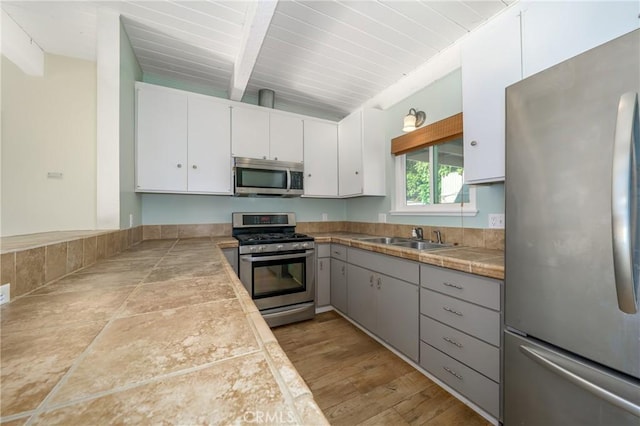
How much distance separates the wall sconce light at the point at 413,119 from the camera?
92.4 inches

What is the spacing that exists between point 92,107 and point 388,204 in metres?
2.80

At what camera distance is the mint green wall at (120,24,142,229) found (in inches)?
67.2

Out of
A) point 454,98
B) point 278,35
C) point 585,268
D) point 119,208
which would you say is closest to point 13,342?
point 119,208

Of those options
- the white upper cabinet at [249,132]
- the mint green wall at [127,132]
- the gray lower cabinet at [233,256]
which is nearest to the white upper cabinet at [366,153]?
the white upper cabinet at [249,132]

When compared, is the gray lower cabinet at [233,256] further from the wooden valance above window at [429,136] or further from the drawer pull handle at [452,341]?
the wooden valance above window at [429,136]

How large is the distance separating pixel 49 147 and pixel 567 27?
317cm

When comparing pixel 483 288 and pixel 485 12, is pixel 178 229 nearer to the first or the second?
pixel 483 288

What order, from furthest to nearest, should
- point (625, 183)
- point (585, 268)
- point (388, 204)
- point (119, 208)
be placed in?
point (388, 204) → point (119, 208) → point (585, 268) → point (625, 183)

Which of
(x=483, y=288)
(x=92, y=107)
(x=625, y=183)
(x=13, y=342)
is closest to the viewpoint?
(x=13, y=342)

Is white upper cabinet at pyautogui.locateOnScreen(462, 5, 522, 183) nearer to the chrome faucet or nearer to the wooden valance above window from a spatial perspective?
the wooden valance above window

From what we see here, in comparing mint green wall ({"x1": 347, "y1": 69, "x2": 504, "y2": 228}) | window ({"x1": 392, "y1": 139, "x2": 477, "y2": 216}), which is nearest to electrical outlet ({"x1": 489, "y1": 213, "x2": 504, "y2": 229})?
mint green wall ({"x1": 347, "y1": 69, "x2": 504, "y2": 228})

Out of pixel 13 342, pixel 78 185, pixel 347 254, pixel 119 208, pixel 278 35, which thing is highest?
pixel 278 35

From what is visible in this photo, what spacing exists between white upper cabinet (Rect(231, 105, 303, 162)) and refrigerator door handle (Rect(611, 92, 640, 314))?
246 cm

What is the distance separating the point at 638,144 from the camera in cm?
77
